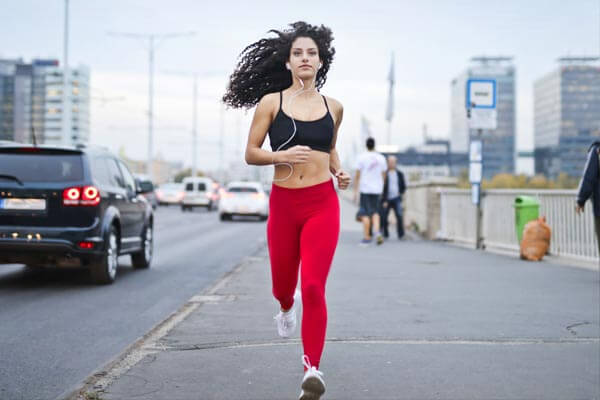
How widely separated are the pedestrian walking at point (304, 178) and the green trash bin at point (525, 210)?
30.3ft

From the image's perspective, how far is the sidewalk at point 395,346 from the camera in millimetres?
4500

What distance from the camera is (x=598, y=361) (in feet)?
17.0

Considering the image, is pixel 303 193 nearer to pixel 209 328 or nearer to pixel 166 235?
pixel 209 328

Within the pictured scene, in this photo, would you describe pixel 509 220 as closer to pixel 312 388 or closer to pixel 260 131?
pixel 260 131

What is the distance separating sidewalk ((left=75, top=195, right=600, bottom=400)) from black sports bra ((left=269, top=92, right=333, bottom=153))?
53.0 inches

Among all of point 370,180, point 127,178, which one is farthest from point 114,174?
point 370,180

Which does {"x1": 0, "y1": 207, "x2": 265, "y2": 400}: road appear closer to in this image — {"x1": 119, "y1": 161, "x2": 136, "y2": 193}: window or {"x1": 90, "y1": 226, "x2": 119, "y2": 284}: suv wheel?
{"x1": 90, "y1": 226, "x2": 119, "y2": 284}: suv wheel

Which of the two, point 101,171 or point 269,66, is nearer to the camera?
point 269,66

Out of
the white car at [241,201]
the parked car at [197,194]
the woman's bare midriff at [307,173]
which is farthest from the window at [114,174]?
the parked car at [197,194]

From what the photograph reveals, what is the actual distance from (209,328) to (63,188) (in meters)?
3.61

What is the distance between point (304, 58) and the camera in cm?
463

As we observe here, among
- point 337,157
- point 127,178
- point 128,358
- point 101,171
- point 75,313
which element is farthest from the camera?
point 127,178

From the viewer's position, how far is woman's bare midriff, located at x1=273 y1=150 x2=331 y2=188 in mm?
4426

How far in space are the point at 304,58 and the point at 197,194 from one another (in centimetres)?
3904
